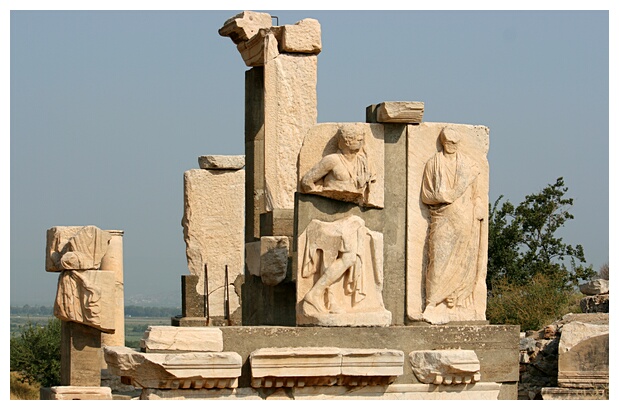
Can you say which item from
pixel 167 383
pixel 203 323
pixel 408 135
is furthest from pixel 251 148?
pixel 167 383

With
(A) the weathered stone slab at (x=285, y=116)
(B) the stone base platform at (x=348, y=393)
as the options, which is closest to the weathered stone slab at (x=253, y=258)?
(A) the weathered stone slab at (x=285, y=116)

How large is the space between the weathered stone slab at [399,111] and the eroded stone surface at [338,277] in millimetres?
1070

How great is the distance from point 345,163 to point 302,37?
4.49m

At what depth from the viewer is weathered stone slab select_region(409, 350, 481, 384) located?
14461 mm

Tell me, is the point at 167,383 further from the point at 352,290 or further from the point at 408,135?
the point at 408,135

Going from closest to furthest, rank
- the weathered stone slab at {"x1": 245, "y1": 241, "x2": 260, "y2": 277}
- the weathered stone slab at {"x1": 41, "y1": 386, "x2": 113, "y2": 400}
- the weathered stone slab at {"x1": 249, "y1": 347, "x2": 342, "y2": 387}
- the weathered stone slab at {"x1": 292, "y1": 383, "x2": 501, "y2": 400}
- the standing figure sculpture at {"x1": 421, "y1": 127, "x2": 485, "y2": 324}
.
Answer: the weathered stone slab at {"x1": 249, "y1": 347, "x2": 342, "y2": 387} → the weathered stone slab at {"x1": 292, "y1": 383, "x2": 501, "y2": 400} → the standing figure sculpture at {"x1": 421, "y1": 127, "x2": 485, "y2": 324} → the weathered stone slab at {"x1": 245, "y1": 241, "x2": 260, "y2": 277} → the weathered stone slab at {"x1": 41, "y1": 386, "x2": 113, "y2": 400}

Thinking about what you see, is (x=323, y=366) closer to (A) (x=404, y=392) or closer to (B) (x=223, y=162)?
(A) (x=404, y=392)

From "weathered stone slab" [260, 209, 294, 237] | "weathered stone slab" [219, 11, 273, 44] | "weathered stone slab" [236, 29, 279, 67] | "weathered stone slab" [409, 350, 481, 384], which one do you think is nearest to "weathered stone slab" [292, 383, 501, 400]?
"weathered stone slab" [409, 350, 481, 384]

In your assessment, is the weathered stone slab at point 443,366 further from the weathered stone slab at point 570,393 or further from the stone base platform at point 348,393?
the weathered stone slab at point 570,393

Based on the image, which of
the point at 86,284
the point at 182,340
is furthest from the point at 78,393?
the point at 182,340

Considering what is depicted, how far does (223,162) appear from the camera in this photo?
74.2 feet

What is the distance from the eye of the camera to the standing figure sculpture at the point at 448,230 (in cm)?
1486

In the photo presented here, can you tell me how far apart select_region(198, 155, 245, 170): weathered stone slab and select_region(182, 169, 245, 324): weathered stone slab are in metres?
0.08

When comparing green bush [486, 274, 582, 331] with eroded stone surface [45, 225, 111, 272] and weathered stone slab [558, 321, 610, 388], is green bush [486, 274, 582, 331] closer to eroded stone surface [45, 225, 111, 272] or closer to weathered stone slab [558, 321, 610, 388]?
weathered stone slab [558, 321, 610, 388]
